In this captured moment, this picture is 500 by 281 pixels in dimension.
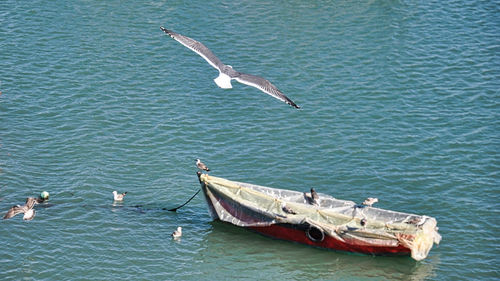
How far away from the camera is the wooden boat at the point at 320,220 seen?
87.7ft

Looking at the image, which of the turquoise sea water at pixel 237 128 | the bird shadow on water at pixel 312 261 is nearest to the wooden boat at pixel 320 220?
the bird shadow on water at pixel 312 261

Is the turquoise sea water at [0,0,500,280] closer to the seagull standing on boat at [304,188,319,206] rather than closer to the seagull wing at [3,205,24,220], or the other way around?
the seagull wing at [3,205,24,220]

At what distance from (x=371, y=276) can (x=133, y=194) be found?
9876mm

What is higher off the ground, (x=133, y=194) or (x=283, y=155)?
(x=283, y=155)

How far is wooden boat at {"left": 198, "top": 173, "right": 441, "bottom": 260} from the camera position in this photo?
1053 inches

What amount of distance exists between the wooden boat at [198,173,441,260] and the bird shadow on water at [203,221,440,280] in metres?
0.30

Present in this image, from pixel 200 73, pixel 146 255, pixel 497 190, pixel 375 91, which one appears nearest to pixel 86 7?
pixel 200 73

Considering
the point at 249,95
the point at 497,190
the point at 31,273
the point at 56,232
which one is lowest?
the point at 31,273

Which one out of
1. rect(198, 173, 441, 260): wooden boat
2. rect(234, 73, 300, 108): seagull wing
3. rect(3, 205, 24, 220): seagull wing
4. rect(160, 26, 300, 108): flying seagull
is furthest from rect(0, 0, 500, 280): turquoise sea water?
rect(234, 73, 300, 108): seagull wing

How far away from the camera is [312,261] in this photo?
1080 inches

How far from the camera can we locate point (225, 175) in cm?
3186

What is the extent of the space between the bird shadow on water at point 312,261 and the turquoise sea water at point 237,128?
0.06 metres

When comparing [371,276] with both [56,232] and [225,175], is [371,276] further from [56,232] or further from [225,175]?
[56,232]

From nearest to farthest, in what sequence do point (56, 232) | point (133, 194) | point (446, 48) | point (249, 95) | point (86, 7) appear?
1. point (56, 232)
2. point (133, 194)
3. point (249, 95)
4. point (446, 48)
5. point (86, 7)
